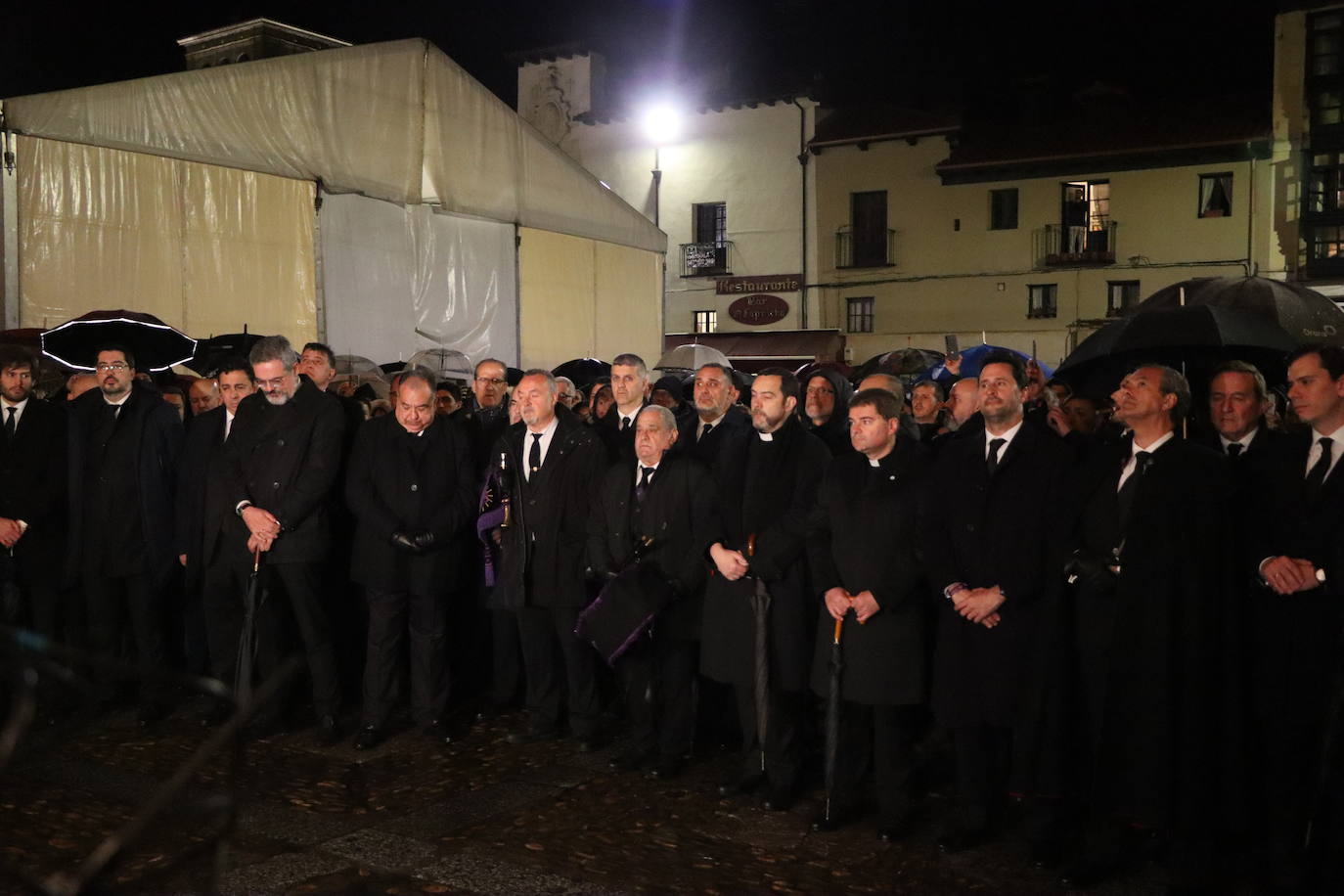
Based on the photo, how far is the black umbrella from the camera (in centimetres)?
542

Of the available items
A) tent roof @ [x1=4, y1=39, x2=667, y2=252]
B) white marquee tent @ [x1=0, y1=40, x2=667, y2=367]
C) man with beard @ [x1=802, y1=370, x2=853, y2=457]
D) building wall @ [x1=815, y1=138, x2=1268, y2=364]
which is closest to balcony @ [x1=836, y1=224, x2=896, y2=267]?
building wall @ [x1=815, y1=138, x2=1268, y2=364]

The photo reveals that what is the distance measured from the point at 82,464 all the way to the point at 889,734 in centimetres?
523

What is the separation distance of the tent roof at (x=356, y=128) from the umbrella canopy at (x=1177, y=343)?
1083 cm

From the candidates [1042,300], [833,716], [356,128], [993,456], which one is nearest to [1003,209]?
[1042,300]

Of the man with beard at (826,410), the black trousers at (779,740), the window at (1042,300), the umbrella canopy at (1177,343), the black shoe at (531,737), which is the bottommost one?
the black shoe at (531,737)

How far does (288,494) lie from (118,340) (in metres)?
3.87

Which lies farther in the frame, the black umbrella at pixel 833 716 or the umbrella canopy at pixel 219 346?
the umbrella canopy at pixel 219 346

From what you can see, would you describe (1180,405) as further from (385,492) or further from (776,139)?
(776,139)

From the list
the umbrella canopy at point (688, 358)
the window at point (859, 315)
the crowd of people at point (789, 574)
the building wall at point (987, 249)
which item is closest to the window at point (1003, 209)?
the building wall at point (987, 249)

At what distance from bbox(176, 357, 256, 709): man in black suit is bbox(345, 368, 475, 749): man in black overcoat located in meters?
0.79

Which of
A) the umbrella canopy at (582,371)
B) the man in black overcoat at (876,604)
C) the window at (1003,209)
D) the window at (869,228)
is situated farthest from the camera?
the window at (869,228)

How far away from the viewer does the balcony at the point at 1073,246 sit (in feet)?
101

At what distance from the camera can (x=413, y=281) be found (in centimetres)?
1688

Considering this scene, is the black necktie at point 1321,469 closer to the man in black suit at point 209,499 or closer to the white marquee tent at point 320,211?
the man in black suit at point 209,499
